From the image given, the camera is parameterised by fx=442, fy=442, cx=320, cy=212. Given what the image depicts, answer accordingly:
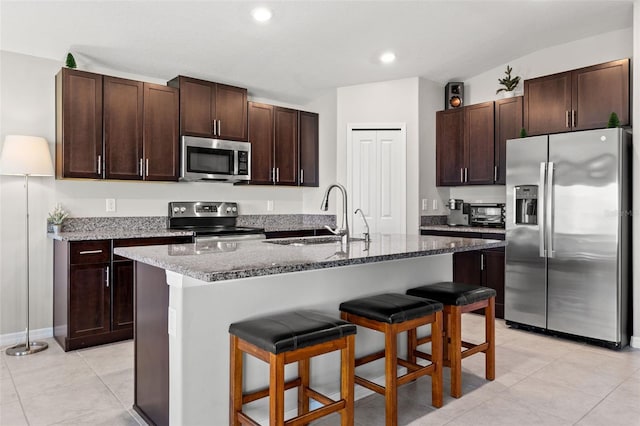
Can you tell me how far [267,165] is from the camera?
196 inches

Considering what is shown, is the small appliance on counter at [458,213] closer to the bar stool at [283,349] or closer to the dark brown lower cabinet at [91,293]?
the dark brown lower cabinet at [91,293]

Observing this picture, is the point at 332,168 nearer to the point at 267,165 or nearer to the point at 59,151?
the point at 267,165

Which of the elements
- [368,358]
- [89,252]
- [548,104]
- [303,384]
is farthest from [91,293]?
[548,104]

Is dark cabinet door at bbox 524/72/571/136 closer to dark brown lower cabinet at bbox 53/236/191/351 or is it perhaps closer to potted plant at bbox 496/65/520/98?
potted plant at bbox 496/65/520/98

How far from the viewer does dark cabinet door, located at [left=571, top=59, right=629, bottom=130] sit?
3729 millimetres

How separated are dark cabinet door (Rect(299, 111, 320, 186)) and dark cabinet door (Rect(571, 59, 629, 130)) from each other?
2.74 metres

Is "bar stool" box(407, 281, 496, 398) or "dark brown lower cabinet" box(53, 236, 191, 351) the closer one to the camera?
"bar stool" box(407, 281, 496, 398)

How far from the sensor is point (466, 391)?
270 centimetres

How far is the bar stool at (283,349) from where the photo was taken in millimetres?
1712

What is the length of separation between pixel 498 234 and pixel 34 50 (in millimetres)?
4470

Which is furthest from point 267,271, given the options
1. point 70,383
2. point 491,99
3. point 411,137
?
point 491,99

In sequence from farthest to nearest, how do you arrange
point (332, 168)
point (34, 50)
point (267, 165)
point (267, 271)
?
point (332, 168)
point (267, 165)
point (34, 50)
point (267, 271)

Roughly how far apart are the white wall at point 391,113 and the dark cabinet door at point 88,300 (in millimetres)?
2789

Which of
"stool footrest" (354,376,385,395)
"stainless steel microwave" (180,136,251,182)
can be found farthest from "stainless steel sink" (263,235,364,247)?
"stainless steel microwave" (180,136,251,182)
